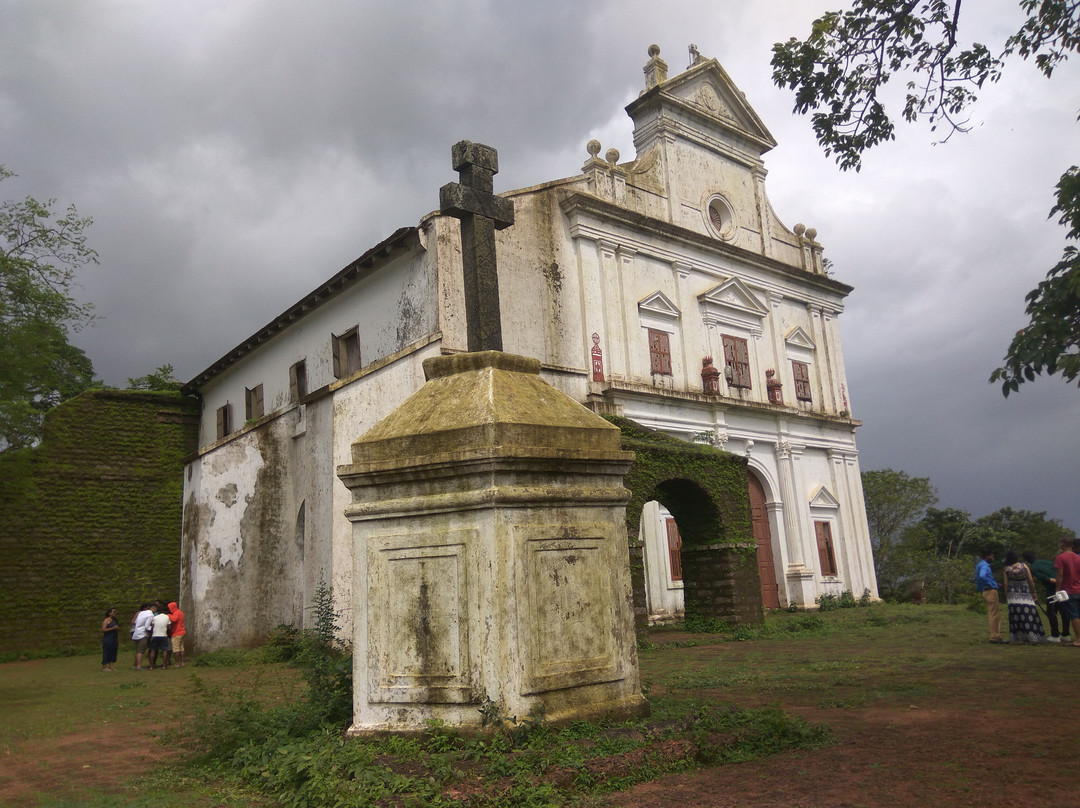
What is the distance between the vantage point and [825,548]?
21.3 m

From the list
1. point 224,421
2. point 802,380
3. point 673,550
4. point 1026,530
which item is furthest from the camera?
point 1026,530

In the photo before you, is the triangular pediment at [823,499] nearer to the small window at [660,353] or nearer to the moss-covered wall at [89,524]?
the small window at [660,353]

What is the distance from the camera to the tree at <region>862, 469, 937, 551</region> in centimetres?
2925

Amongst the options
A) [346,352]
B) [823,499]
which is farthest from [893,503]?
[346,352]

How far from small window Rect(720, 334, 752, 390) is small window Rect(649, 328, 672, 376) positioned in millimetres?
2098

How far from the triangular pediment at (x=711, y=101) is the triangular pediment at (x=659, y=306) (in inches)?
206

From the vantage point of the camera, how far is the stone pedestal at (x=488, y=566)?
12.0 feet

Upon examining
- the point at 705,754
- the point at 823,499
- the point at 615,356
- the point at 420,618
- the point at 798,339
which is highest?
the point at 798,339

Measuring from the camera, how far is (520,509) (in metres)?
3.77

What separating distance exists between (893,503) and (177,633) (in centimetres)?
2527

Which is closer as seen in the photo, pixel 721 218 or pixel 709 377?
pixel 709 377

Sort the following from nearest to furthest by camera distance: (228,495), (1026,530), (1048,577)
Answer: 1. (1048,577)
2. (228,495)
3. (1026,530)

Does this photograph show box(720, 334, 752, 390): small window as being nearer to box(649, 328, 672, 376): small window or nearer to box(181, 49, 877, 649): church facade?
box(181, 49, 877, 649): church facade

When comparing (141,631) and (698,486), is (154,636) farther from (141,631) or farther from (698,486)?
(698,486)
